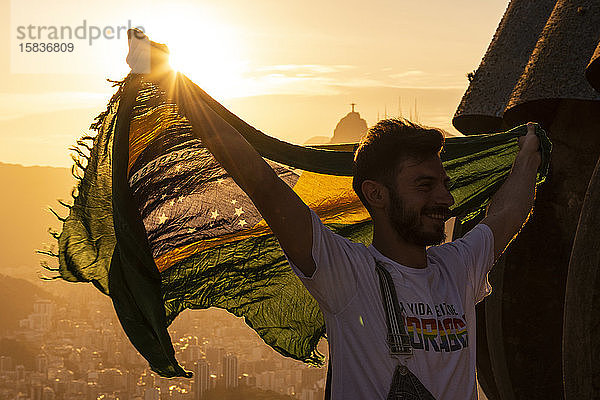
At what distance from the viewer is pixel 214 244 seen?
4359 millimetres

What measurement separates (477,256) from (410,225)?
1.89 feet

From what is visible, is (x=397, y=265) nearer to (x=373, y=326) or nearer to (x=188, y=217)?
(x=373, y=326)

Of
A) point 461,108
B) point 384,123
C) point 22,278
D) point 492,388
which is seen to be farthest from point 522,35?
point 22,278

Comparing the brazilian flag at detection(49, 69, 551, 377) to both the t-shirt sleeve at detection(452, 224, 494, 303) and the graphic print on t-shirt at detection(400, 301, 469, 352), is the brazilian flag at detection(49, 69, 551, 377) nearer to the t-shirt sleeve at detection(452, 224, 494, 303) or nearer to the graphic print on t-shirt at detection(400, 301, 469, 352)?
the t-shirt sleeve at detection(452, 224, 494, 303)

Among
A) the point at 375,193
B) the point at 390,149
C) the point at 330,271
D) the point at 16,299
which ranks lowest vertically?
the point at 330,271

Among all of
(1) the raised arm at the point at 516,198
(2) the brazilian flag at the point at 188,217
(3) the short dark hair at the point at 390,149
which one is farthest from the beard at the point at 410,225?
(2) the brazilian flag at the point at 188,217

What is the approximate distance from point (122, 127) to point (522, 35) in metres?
3.76

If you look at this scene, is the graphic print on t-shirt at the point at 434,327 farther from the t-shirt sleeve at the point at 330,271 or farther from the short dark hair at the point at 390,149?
the short dark hair at the point at 390,149

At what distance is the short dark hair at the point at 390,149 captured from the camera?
10.2 ft

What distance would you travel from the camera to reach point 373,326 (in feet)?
9.41

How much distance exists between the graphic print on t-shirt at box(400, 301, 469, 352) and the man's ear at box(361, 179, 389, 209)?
1.42 ft

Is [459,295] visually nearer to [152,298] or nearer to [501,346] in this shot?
[152,298]

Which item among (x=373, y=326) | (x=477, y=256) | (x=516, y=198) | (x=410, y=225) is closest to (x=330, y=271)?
(x=373, y=326)

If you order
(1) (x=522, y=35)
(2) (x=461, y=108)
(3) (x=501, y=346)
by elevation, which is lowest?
(3) (x=501, y=346)
